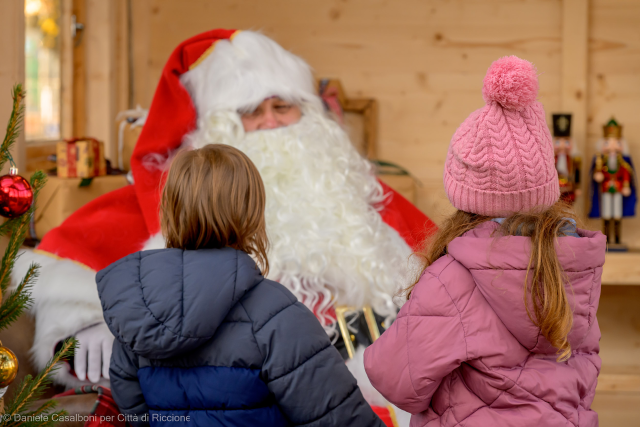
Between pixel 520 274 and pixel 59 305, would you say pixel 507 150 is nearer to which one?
pixel 520 274

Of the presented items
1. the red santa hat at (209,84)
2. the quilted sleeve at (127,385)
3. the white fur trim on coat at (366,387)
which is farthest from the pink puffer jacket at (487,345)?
the red santa hat at (209,84)

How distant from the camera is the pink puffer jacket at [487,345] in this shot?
1034 millimetres

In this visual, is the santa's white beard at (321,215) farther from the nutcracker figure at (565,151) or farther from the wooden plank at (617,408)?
the wooden plank at (617,408)

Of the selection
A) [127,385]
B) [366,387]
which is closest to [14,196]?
[127,385]

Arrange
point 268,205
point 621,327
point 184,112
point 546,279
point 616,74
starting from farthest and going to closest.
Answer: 1. point 621,327
2. point 616,74
3. point 184,112
4. point 268,205
5. point 546,279

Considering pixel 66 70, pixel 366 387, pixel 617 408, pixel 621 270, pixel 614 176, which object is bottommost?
pixel 617 408

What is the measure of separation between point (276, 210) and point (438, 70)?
4.75 feet

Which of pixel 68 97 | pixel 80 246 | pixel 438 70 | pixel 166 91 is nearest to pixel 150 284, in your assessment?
pixel 80 246

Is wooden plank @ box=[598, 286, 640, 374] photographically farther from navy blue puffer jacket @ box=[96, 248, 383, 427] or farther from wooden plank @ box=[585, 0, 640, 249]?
navy blue puffer jacket @ box=[96, 248, 383, 427]

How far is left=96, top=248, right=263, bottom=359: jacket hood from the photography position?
41.6 inches

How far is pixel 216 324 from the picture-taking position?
1.08 meters

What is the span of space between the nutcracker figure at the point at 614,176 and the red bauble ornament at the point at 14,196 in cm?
248

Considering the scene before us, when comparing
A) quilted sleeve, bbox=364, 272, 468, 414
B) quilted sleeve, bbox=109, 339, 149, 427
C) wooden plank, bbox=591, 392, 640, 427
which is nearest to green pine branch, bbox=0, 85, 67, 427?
quilted sleeve, bbox=109, 339, 149, 427

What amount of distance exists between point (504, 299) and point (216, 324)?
0.52m
